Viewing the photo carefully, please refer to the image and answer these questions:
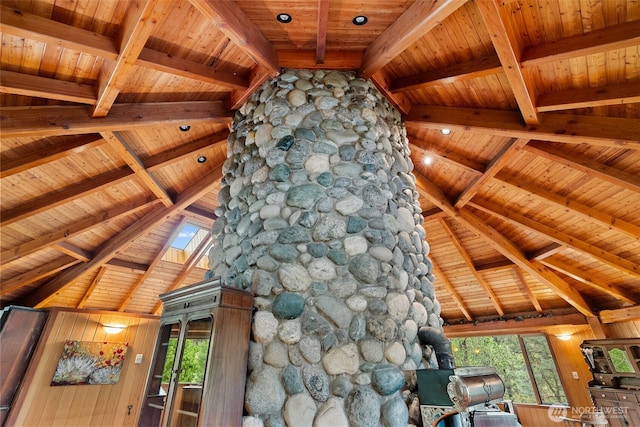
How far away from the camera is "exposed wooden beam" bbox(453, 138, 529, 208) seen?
3.46 metres

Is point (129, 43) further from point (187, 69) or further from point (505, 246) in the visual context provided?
point (505, 246)

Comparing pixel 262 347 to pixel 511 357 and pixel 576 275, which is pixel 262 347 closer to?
pixel 576 275

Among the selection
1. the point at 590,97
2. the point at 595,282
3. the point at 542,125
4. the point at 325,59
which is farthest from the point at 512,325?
the point at 325,59

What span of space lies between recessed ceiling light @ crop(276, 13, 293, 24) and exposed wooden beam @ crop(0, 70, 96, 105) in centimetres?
171

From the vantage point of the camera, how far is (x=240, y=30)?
2.56 metres

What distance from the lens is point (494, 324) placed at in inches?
305

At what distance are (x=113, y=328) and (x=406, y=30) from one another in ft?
25.4

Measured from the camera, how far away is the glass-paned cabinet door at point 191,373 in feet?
6.33

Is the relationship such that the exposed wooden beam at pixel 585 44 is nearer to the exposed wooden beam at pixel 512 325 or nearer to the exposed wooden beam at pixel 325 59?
the exposed wooden beam at pixel 325 59

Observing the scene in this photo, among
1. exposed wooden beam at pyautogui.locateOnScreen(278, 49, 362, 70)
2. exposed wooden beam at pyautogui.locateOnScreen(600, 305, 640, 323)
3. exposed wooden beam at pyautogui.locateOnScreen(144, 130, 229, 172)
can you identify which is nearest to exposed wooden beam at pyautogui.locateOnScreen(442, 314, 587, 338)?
exposed wooden beam at pyautogui.locateOnScreen(600, 305, 640, 323)

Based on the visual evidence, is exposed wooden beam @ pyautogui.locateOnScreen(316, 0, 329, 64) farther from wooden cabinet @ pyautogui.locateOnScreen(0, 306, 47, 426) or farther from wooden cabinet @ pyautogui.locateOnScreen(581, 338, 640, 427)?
wooden cabinet @ pyautogui.locateOnScreen(0, 306, 47, 426)

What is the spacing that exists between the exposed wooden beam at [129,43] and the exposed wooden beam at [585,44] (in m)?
2.68

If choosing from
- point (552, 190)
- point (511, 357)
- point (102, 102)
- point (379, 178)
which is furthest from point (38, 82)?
point (511, 357)

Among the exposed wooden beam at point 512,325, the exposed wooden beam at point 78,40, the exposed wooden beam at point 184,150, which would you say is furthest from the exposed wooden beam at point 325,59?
the exposed wooden beam at point 512,325
